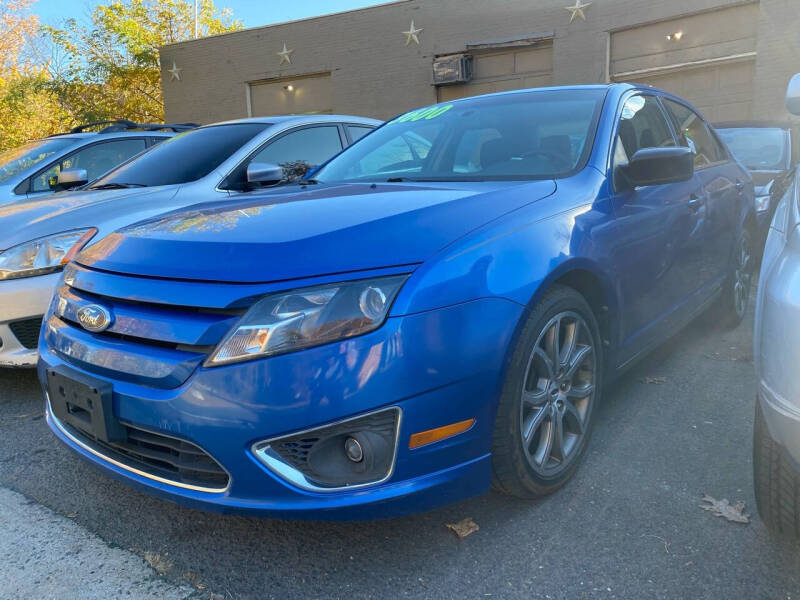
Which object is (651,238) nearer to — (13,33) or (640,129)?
(640,129)

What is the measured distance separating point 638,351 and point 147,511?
2.09 meters

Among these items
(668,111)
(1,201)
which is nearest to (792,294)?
(668,111)

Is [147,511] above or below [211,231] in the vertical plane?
below

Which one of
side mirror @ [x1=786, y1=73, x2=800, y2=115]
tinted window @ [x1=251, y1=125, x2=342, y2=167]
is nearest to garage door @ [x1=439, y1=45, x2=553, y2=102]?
tinted window @ [x1=251, y1=125, x2=342, y2=167]

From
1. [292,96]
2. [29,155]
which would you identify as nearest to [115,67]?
[292,96]

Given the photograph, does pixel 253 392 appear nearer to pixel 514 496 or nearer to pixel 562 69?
pixel 514 496

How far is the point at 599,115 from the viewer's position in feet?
9.40

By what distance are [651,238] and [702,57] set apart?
34.2 feet


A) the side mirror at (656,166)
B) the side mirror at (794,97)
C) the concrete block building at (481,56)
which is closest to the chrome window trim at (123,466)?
the side mirror at (656,166)

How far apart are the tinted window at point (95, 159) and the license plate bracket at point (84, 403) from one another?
3.99 m

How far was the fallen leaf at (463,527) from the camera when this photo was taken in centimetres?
211

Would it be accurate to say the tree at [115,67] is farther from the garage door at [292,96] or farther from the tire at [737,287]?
the tire at [737,287]

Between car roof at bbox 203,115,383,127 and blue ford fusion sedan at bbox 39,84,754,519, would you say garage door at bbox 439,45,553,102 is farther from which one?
blue ford fusion sedan at bbox 39,84,754,519

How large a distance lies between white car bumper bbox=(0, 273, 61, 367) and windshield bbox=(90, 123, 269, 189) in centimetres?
119
